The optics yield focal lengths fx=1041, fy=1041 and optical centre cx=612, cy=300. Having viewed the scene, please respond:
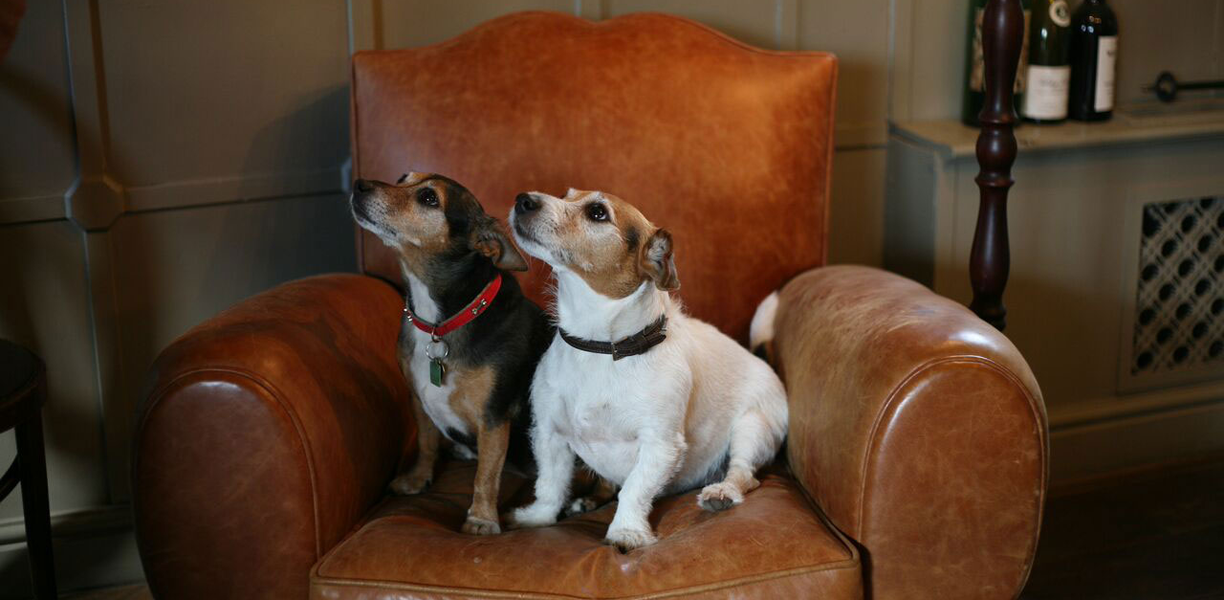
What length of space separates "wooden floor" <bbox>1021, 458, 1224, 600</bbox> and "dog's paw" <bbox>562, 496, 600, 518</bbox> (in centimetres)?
100

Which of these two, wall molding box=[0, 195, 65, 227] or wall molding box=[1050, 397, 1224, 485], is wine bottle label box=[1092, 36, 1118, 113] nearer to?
wall molding box=[1050, 397, 1224, 485]

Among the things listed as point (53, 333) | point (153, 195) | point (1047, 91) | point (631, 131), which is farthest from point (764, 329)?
point (53, 333)

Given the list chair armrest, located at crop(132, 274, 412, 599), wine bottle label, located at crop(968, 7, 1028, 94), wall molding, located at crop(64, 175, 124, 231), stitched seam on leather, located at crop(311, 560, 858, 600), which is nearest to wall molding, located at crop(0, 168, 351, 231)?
wall molding, located at crop(64, 175, 124, 231)

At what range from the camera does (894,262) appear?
2627 mm

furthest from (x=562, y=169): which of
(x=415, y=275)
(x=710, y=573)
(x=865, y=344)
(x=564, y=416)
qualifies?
(x=710, y=573)

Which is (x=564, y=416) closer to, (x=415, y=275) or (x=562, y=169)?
(x=415, y=275)

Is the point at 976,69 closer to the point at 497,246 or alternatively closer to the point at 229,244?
the point at 497,246

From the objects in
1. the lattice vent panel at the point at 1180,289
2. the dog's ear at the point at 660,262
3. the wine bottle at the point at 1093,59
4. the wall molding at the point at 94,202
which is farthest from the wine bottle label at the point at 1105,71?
the wall molding at the point at 94,202

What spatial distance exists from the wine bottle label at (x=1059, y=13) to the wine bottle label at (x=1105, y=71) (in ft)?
0.33

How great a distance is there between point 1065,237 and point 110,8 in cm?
219

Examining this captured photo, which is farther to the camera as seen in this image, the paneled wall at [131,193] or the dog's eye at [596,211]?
the paneled wall at [131,193]

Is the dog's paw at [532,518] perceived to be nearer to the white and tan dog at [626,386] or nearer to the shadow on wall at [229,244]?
the white and tan dog at [626,386]

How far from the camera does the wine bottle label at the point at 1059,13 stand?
2.41 meters

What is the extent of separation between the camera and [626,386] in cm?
161
